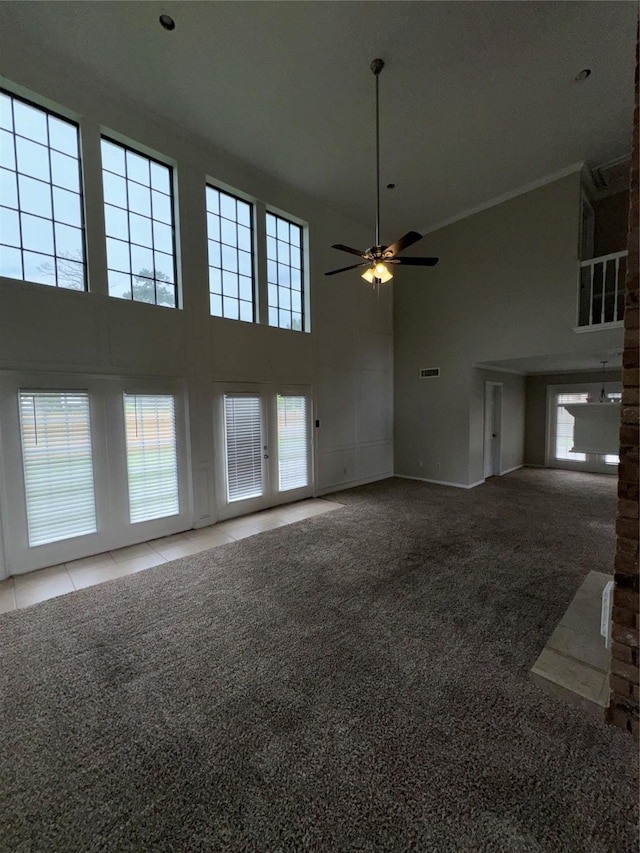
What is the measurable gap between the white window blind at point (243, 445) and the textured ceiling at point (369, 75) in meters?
3.43

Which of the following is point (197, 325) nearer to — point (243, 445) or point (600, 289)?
point (243, 445)

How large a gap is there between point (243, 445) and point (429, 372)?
4.12 m

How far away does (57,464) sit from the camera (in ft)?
11.5

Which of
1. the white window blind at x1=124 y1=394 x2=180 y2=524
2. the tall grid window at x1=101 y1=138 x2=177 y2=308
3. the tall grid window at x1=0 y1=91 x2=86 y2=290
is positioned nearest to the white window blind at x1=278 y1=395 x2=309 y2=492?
the white window blind at x1=124 y1=394 x2=180 y2=524

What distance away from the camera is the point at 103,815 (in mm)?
1359

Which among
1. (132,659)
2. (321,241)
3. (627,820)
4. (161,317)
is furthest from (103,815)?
(321,241)

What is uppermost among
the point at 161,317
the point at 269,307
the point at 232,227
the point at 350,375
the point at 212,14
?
the point at 212,14

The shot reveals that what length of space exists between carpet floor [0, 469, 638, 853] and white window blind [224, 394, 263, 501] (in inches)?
70.2

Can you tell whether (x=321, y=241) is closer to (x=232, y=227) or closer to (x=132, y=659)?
Result: (x=232, y=227)

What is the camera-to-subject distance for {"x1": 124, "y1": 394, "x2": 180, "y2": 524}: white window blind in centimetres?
400

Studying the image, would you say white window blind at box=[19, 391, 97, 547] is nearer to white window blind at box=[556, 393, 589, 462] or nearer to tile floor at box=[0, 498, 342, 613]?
tile floor at box=[0, 498, 342, 613]

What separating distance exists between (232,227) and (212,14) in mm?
2133

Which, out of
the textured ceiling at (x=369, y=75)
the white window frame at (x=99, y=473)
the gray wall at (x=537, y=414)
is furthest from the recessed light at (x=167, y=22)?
the gray wall at (x=537, y=414)

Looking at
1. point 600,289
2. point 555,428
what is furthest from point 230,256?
point 555,428
